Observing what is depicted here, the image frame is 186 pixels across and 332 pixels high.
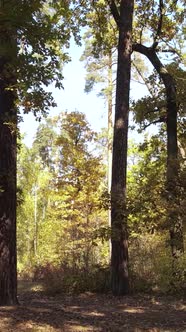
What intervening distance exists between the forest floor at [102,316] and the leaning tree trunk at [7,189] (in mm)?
521

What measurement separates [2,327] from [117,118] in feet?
24.5

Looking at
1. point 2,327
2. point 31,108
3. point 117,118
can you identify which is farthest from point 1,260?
point 117,118

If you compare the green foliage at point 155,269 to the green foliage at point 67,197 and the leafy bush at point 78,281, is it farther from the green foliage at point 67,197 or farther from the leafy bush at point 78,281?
the green foliage at point 67,197

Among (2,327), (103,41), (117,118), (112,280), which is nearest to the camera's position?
(2,327)

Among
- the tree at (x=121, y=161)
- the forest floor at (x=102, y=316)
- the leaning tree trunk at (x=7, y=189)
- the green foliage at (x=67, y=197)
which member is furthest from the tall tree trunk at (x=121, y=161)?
the green foliage at (x=67, y=197)

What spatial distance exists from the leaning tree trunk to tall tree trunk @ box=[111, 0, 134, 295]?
2.63 m

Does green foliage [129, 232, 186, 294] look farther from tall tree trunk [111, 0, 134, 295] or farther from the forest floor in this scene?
tall tree trunk [111, 0, 134, 295]

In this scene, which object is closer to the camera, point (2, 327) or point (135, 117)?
point (2, 327)

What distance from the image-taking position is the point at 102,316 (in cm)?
806

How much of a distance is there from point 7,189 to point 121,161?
4.15 meters

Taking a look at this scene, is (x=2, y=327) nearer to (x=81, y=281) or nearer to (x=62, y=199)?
(x=81, y=281)

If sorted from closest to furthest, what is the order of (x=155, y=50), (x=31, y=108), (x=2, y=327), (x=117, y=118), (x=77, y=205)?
1. (x=2, y=327)
2. (x=31, y=108)
3. (x=117, y=118)
4. (x=155, y=50)
5. (x=77, y=205)

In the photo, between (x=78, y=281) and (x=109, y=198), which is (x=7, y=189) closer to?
(x=109, y=198)

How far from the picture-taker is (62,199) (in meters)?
25.1
